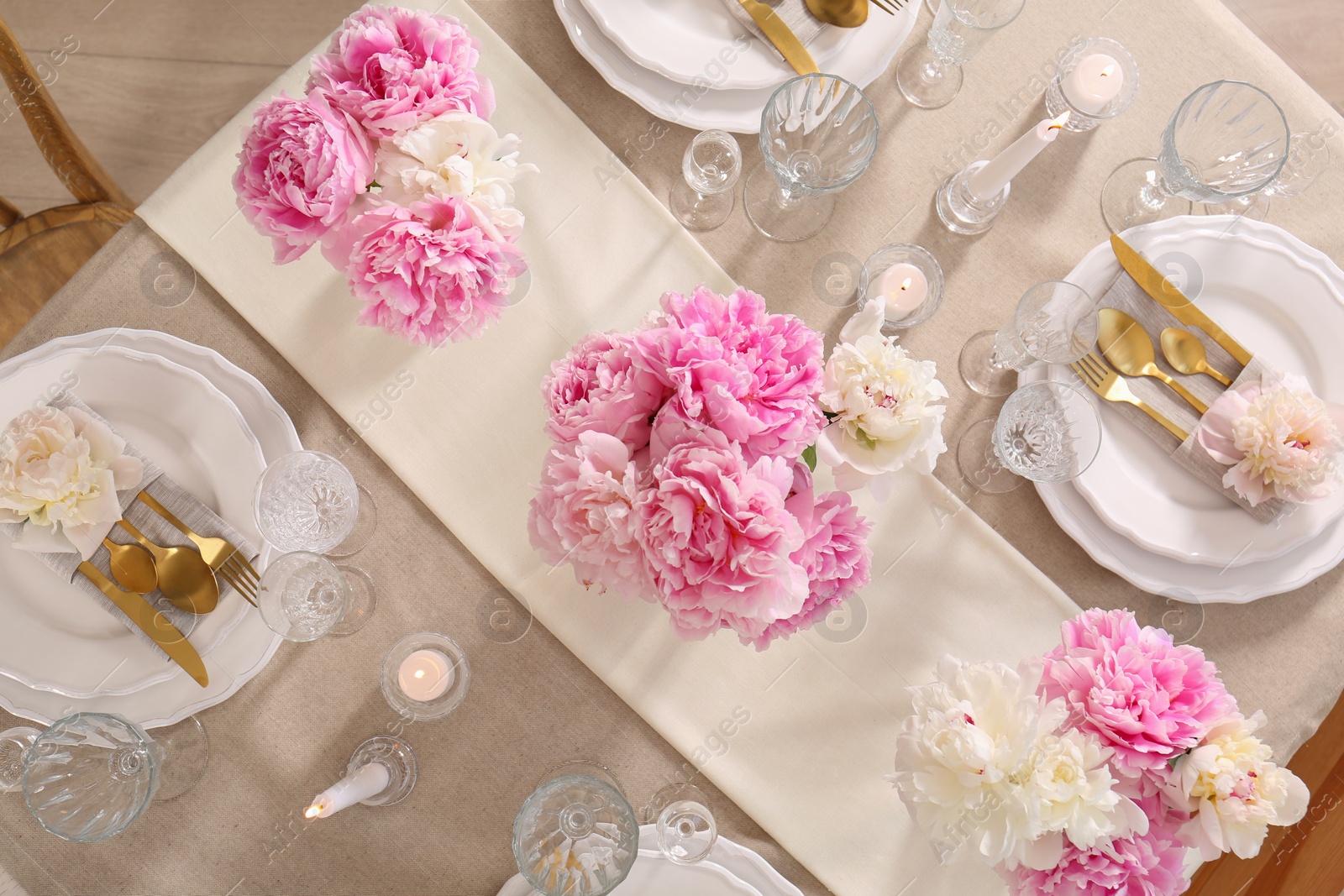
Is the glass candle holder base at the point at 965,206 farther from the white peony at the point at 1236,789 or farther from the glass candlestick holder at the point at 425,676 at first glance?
the glass candlestick holder at the point at 425,676

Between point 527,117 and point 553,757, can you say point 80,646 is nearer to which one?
point 553,757

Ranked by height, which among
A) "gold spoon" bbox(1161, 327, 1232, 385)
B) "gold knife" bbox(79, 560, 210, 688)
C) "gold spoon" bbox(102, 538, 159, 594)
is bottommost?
"gold knife" bbox(79, 560, 210, 688)

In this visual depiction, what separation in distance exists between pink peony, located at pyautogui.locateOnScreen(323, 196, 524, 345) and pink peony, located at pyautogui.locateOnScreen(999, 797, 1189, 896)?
2.45 ft

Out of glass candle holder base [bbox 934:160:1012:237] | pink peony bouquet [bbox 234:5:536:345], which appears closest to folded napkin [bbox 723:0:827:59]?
glass candle holder base [bbox 934:160:1012:237]

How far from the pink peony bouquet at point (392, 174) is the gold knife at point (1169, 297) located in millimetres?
694

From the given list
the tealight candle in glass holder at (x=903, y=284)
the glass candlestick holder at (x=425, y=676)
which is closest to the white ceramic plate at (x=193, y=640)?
the glass candlestick holder at (x=425, y=676)

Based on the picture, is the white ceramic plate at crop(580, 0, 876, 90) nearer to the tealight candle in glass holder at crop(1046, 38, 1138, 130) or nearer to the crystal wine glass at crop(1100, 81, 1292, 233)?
the tealight candle in glass holder at crop(1046, 38, 1138, 130)

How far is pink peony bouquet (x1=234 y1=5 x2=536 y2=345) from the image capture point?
727 millimetres

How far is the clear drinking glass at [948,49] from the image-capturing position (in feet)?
3.32

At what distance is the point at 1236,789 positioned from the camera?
761mm

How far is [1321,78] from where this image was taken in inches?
78.6

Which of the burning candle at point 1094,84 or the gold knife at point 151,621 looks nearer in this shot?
the gold knife at point 151,621

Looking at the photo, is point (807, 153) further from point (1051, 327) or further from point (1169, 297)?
point (1169, 297)

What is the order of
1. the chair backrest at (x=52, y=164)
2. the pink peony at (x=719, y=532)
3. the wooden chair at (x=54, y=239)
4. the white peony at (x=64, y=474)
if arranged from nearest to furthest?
the pink peony at (x=719, y=532)
the white peony at (x=64, y=474)
the chair backrest at (x=52, y=164)
the wooden chair at (x=54, y=239)
